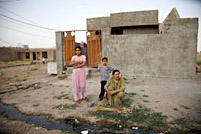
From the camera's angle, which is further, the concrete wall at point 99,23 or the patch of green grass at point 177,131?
the concrete wall at point 99,23

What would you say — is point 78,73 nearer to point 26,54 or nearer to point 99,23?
point 99,23

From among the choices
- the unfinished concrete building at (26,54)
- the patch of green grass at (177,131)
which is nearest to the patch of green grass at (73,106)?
the patch of green grass at (177,131)

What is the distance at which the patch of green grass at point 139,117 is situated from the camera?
2.61 metres

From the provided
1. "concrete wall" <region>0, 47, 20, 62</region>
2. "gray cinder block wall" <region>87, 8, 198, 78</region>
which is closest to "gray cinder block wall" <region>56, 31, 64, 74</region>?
"gray cinder block wall" <region>87, 8, 198, 78</region>

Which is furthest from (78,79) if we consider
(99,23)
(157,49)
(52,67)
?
(99,23)

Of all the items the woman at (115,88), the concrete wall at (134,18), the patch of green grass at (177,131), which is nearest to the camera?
the patch of green grass at (177,131)

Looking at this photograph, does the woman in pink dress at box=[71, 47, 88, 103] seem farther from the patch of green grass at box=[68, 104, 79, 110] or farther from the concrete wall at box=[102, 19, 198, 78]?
the concrete wall at box=[102, 19, 198, 78]

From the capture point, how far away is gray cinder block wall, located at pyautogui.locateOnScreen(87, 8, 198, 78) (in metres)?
6.91

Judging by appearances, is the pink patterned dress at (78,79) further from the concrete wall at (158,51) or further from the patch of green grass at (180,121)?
the concrete wall at (158,51)

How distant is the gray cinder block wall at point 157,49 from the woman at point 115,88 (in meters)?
4.18

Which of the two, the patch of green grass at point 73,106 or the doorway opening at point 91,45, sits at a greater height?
the doorway opening at point 91,45

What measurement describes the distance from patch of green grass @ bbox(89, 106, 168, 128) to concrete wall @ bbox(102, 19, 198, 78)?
4528mm

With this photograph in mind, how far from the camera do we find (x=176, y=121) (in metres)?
2.64

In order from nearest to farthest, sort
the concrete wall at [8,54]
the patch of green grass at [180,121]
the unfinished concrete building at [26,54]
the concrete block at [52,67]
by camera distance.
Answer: the patch of green grass at [180,121] → the concrete block at [52,67] → the concrete wall at [8,54] → the unfinished concrete building at [26,54]
